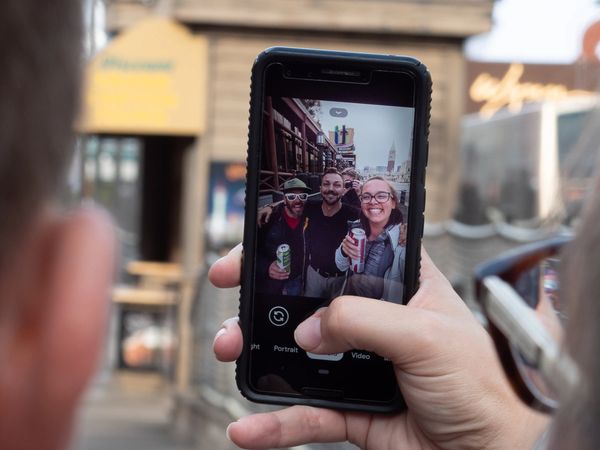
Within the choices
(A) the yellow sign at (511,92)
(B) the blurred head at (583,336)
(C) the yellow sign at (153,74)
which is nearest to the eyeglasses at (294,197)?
(B) the blurred head at (583,336)

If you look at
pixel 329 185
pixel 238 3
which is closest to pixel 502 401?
pixel 329 185

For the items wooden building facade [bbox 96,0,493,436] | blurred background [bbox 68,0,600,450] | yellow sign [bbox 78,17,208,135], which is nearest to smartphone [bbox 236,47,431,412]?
blurred background [bbox 68,0,600,450]

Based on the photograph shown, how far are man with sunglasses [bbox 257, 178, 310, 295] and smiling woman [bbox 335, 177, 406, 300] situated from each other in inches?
2.6

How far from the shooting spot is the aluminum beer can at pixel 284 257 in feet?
5.53

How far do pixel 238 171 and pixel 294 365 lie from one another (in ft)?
28.0

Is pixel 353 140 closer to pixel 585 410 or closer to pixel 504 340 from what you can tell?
pixel 504 340

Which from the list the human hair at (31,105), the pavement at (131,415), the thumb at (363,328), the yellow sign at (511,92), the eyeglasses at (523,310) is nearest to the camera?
the human hair at (31,105)

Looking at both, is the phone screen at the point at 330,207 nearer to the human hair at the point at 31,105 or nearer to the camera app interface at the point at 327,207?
the camera app interface at the point at 327,207

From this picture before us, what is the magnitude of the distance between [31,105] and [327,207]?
3.17 ft

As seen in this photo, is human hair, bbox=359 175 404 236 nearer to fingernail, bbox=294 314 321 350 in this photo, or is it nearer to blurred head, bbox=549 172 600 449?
fingernail, bbox=294 314 321 350

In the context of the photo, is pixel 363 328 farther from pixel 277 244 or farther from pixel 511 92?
pixel 511 92

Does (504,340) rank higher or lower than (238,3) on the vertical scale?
lower

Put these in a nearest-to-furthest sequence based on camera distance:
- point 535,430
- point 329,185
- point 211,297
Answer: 1. point 329,185
2. point 535,430
3. point 211,297

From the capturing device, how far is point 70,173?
78cm
